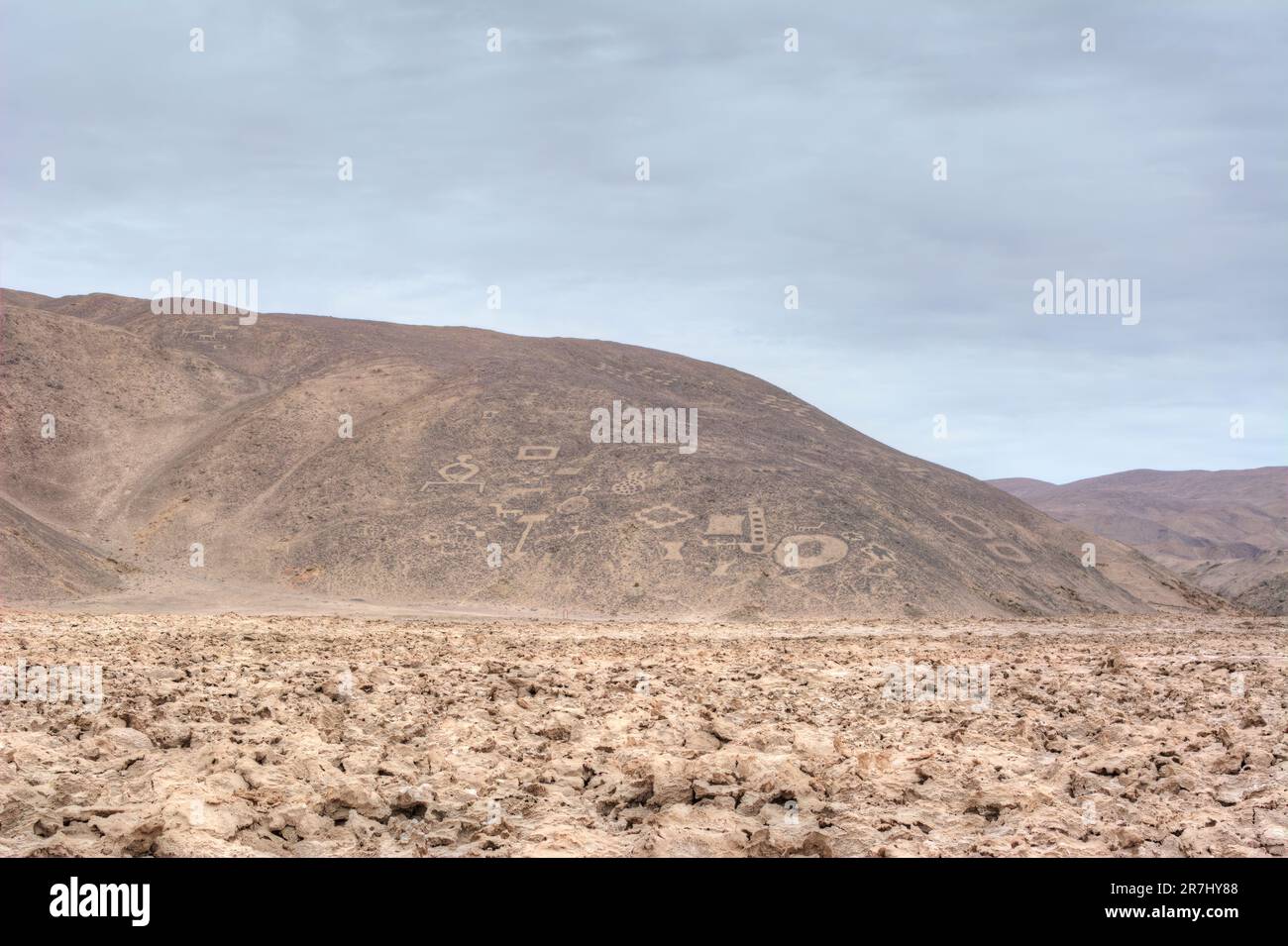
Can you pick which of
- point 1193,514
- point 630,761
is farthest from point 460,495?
point 1193,514

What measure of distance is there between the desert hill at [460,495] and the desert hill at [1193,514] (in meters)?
51.8

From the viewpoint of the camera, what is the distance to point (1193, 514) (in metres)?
158

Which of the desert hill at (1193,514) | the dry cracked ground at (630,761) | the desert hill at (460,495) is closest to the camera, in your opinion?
the dry cracked ground at (630,761)

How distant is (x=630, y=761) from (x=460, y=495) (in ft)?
134

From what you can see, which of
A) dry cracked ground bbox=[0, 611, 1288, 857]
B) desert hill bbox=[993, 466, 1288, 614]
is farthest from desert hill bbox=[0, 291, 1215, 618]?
desert hill bbox=[993, 466, 1288, 614]

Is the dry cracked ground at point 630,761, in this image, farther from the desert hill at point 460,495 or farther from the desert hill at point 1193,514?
the desert hill at point 1193,514

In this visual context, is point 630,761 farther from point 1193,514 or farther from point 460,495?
point 1193,514

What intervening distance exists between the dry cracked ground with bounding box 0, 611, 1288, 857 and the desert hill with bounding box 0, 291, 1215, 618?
959 inches

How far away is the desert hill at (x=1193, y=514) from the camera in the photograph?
448 feet

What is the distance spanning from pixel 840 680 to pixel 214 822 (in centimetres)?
1055

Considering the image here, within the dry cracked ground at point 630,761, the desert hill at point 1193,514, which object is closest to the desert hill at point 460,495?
the dry cracked ground at point 630,761

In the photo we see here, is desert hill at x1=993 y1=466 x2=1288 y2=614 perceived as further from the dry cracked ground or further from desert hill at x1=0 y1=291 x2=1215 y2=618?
the dry cracked ground

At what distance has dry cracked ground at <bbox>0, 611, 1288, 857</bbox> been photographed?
812cm

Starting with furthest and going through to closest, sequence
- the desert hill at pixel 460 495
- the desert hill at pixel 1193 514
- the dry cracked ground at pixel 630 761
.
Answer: the desert hill at pixel 1193 514, the desert hill at pixel 460 495, the dry cracked ground at pixel 630 761
